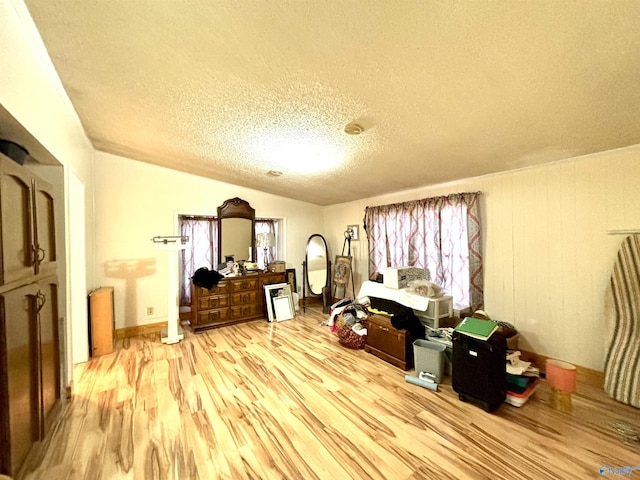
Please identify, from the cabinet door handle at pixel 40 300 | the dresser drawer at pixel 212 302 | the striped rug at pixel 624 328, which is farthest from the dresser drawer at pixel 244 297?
the striped rug at pixel 624 328

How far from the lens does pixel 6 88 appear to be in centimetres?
118

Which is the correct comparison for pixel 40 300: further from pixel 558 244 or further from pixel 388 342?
pixel 558 244

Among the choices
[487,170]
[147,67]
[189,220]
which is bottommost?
[189,220]

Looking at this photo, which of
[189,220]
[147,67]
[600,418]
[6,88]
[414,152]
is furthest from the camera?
[189,220]

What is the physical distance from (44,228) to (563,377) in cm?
378

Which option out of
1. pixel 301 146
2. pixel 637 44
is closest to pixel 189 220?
pixel 301 146

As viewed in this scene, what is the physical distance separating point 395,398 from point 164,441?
1692mm

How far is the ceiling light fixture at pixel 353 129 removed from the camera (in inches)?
78.3

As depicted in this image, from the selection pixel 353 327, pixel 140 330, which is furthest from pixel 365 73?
pixel 140 330

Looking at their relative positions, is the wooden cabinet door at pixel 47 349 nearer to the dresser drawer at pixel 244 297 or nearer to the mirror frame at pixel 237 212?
the dresser drawer at pixel 244 297

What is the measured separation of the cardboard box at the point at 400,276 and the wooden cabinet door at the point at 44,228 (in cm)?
297

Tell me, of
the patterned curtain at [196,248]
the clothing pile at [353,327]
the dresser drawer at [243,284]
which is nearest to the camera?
the clothing pile at [353,327]

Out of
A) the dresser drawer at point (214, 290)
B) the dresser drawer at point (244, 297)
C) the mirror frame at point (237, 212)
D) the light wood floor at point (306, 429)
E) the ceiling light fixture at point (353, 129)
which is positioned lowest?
the light wood floor at point (306, 429)

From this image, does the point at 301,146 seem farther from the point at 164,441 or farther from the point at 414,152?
the point at 164,441
